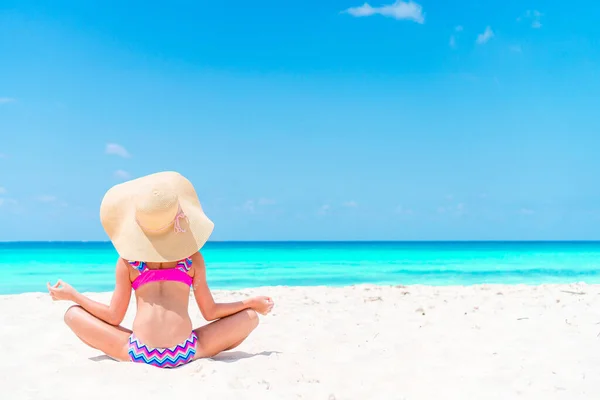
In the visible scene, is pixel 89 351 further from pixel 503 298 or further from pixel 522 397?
pixel 503 298

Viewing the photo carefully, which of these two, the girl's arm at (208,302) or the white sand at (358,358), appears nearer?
the white sand at (358,358)

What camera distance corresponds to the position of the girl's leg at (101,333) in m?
4.40

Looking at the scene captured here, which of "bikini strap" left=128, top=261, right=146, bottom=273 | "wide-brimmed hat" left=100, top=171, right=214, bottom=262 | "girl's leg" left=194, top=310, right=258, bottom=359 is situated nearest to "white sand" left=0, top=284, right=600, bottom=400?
"girl's leg" left=194, top=310, right=258, bottom=359

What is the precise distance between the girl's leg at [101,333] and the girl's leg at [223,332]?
56 cm

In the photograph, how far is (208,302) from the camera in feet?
14.8

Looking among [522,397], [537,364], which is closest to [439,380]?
[522,397]

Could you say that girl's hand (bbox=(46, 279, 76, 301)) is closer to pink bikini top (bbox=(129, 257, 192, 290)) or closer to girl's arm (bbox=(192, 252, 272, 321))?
pink bikini top (bbox=(129, 257, 192, 290))

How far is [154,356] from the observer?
4.29 m

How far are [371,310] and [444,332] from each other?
196cm

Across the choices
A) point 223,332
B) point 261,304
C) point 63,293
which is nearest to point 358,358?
point 261,304

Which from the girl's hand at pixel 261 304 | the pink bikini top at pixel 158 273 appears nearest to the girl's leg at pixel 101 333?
the pink bikini top at pixel 158 273

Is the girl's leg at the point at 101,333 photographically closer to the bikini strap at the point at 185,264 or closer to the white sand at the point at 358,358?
the white sand at the point at 358,358

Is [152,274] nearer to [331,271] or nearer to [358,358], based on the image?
[358,358]

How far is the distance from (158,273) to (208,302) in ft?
1.54
